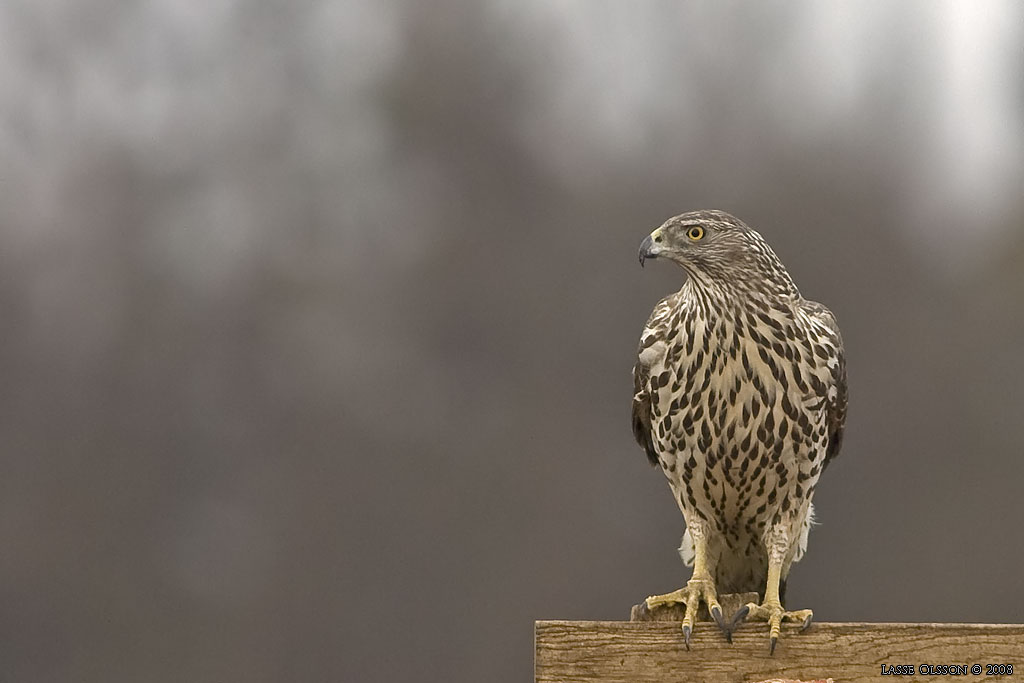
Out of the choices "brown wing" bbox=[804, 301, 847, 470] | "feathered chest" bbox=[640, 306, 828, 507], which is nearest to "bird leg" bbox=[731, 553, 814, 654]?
"feathered chest" bbox=[640, 306, 828, 507]

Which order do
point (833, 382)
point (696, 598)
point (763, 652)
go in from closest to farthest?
point (763, 652) → point (696, 598) → point (833, 382)

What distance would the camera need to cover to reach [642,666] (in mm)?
1942

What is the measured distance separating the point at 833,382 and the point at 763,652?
0.54 meters

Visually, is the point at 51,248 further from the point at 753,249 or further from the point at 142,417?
the point at 753,249

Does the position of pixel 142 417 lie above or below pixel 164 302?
below

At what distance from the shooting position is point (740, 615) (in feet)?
6.74

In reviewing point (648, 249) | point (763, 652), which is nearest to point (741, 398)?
point (648, 249)

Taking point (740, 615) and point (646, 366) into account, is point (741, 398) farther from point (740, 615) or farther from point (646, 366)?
point (740, 615)

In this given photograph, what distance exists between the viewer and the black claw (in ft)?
6.70

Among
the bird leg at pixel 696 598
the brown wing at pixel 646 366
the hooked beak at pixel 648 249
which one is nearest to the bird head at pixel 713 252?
the hooked beak at pixel 648 249

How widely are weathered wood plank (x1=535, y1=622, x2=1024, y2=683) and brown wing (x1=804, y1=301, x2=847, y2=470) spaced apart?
45 centimetres

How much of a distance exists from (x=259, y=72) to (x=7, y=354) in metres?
1.03

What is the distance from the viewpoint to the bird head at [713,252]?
2178 mm

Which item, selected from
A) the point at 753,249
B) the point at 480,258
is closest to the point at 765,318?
the point at 753,249
